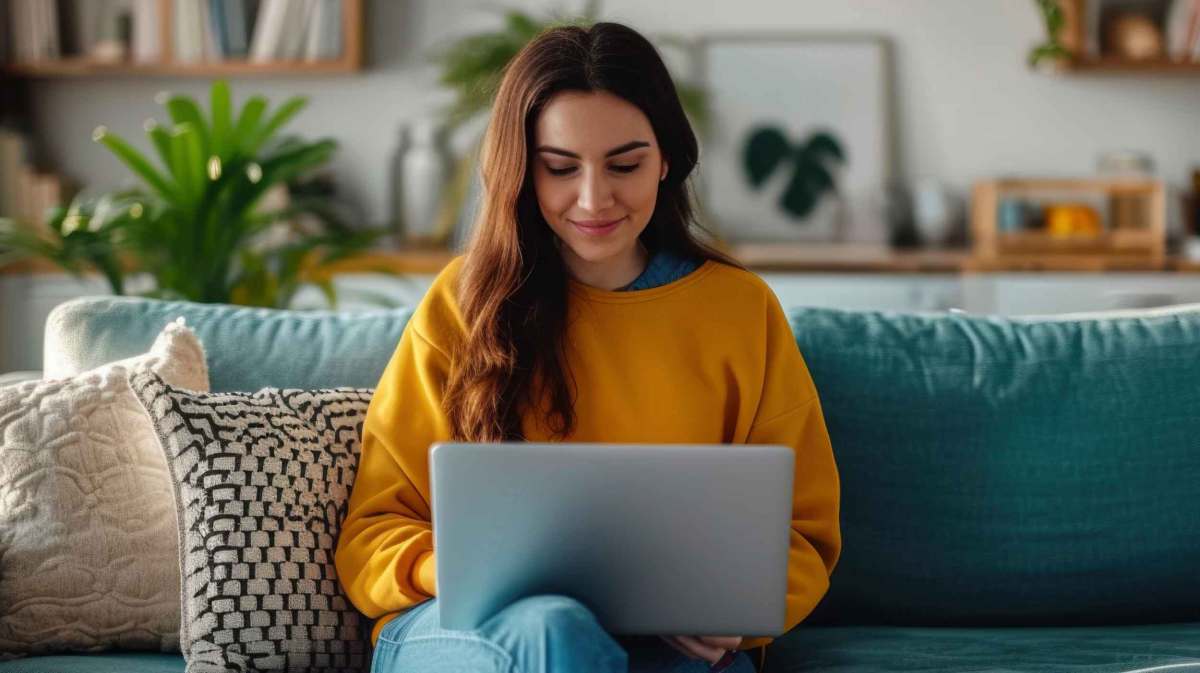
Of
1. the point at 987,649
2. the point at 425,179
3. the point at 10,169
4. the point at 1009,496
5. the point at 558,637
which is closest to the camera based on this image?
the point at 558,637

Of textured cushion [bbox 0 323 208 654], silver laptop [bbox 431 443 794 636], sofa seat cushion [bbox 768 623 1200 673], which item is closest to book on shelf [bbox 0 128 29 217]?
textured cushion [bbox 0 323 208 654]

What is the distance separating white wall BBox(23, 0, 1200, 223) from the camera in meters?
4.55

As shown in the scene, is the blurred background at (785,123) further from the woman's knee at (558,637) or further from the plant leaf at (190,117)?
the woman's knee at (558,637)

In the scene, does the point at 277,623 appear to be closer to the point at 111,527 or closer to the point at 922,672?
the point at 111,527

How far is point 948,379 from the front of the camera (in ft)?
6.37

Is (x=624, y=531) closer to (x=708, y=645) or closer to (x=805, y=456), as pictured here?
(x=708, y=645)

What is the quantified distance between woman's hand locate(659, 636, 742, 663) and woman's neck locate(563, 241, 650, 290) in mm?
509

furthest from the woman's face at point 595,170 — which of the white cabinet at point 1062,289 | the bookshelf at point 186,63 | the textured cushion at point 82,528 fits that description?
the bookshelf at point 186,63

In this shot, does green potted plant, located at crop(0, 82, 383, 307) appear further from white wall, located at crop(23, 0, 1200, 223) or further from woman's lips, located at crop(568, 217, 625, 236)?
white wall, located at crop(23, 0, 1200, 223)

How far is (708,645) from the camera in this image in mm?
1392

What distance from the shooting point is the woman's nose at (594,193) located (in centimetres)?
160

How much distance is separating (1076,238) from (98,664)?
3.38 metres

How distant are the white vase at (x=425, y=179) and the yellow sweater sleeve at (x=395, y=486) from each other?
2.71 m

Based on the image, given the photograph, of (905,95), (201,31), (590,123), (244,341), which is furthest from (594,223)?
(905,95)
